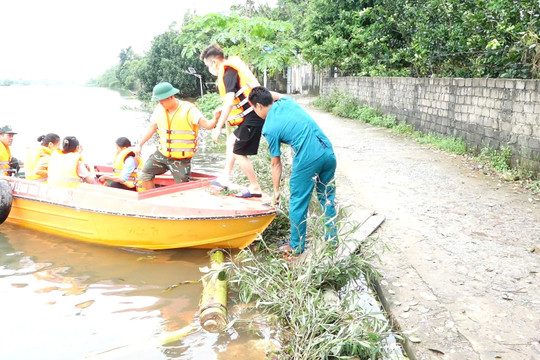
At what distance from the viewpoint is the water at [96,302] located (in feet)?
13.7

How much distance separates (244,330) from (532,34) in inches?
269

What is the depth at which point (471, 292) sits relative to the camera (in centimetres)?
409

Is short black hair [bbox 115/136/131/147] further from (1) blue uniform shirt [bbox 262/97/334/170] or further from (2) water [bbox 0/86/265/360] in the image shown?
(1) blue uniform shirt [bbox 262/97/334/170]

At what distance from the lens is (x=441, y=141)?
33.8 ft

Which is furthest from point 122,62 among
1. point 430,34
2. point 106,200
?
point 106,200

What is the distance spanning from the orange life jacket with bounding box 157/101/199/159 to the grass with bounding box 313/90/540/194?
4.79 metres

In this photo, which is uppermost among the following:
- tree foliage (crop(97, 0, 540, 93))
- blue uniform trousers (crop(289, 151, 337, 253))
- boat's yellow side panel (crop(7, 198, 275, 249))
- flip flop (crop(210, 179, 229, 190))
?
tree foliage (crop(97, 0, 540, 93))

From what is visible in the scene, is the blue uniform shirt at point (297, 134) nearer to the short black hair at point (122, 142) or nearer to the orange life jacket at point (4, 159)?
the short black hair at point (122, 142)

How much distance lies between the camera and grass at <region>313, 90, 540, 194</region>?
24.2 ft

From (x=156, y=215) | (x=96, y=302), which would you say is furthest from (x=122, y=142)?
(x=96, y=302)

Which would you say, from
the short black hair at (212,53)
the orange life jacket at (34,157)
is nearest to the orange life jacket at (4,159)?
the orange life jacket at (34,157)

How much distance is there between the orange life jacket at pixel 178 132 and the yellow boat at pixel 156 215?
1.46 ft

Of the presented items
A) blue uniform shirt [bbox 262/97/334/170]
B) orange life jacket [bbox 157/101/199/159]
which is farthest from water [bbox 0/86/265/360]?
blue uniform shirt [bbox 262/97/334/170]

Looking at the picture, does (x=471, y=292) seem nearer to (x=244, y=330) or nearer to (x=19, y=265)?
(x=244, y=330)
